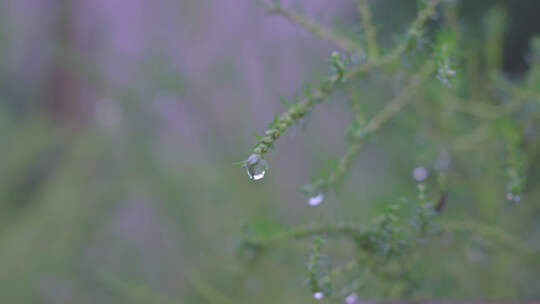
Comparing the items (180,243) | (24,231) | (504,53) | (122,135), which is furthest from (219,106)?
(504,53)

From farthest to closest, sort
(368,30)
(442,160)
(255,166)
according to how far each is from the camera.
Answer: (442,160) → (368,30) → (255,166)

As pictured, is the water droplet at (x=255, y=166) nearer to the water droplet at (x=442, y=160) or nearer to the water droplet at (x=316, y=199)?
the water droplet at (x=316, y=199)

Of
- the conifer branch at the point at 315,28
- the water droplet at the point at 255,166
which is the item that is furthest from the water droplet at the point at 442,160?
the water droplet at the point at 255,166

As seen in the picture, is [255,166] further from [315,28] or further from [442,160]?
[442,160]

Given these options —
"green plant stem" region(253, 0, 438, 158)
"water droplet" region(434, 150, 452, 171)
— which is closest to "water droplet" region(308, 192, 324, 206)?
"green plant stem" region(253, 0, 438, 158)

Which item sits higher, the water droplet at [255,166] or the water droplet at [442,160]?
the water droplet at [442,160]

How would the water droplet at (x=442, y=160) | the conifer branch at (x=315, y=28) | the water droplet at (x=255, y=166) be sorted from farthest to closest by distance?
the water droplet at (x=442, y=160) < the conifer branch at (x=315, y=28) < the water droplet at (x=255, y=166)

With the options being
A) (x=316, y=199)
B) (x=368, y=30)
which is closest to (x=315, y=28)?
(x=368, y=30)

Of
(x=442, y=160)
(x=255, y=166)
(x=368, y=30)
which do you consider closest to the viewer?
(x=255, y=166)
